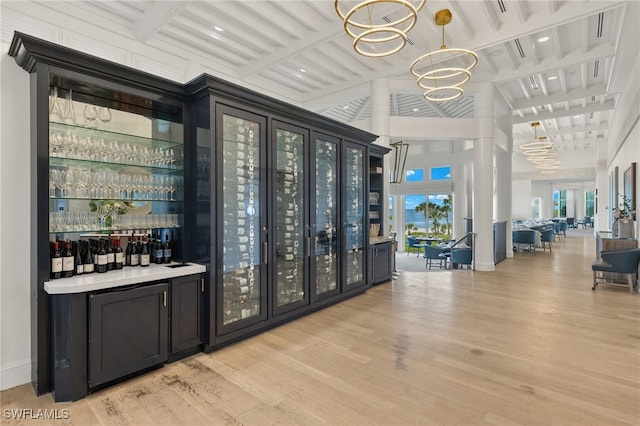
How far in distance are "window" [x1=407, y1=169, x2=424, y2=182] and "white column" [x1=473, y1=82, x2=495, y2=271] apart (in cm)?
629

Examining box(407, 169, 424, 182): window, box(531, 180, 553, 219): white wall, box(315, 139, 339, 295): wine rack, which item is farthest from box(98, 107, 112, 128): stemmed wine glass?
box(531, 180, 553, 219): white wall

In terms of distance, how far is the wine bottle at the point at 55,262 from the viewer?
2.73 metres

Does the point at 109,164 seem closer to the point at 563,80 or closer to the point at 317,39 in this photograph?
the point at 317,39

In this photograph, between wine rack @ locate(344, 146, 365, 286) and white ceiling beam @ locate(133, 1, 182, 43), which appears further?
wine rack @ locate(344, 146, 365, 286)

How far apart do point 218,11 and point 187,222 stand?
361 cm

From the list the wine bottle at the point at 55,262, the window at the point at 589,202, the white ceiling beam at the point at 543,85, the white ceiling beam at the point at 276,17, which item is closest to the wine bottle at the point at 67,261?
the wine bottle at the point at 55,262

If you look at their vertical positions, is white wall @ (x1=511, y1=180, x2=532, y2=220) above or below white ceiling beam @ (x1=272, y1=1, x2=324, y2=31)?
below

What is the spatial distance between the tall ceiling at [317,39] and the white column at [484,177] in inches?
21.2

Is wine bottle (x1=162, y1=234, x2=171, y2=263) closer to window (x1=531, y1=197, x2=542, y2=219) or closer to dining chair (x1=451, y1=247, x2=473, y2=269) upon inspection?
dining chair (x1=451, y1=247, x2=473, y2=269)

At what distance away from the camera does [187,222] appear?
362 cm

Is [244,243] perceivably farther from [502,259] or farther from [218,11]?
[502,259]

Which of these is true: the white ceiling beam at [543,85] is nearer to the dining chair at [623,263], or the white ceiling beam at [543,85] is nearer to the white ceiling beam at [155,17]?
the dining chair at [623,263]

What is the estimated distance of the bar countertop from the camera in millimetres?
2547

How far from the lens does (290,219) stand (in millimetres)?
4488
